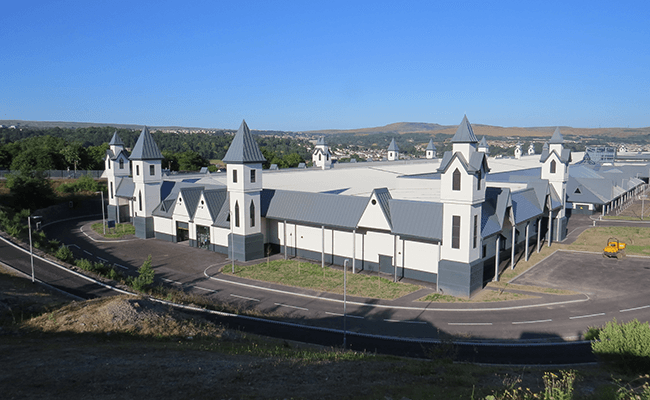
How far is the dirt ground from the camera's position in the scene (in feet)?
50.3

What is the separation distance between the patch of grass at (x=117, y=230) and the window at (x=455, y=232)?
136 ft

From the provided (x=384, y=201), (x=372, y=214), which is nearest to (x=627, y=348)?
(x=384, y=201)

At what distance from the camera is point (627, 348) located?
18.5 metres

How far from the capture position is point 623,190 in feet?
272

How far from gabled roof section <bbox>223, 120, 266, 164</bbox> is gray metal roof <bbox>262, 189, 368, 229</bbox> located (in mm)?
4697

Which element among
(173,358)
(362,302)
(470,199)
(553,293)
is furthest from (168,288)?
(553,293)

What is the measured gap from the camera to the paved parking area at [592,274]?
3594 cm

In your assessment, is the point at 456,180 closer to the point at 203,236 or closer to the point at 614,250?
the point at 614,250

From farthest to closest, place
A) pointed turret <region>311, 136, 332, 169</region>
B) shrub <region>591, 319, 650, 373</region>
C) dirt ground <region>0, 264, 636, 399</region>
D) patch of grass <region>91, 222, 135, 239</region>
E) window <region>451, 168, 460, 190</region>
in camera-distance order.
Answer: pointed turret <region>311, 136, 332, 169</region> < patch of grass <region>91, 222, 135, 239</region> < window <region>451, 168, 460, 190</region> < shrub <region>591, 319, 650, 373</region> < dirt ground <region>0, 264, 636, 399</region>

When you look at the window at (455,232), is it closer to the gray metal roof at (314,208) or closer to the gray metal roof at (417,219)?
the gray metal roof at (417,219)

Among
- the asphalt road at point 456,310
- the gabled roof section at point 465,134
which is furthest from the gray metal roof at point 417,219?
the gabled roof section at point 465,134

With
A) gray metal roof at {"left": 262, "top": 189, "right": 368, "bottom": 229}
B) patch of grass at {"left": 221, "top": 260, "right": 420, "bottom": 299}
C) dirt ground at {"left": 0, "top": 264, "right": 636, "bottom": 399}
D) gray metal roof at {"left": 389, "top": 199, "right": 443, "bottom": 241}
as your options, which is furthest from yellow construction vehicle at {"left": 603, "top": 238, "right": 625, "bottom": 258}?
dirt ground at {"left": 0, "top": 264, "right": 636, "bottom": 399}

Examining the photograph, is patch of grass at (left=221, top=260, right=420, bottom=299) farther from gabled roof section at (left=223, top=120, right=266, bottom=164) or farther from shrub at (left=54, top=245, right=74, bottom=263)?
shrub at (left=54, top=245, right=74, bottom=263)

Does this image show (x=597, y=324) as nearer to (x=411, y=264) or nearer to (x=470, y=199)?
(x=470, y=199)
